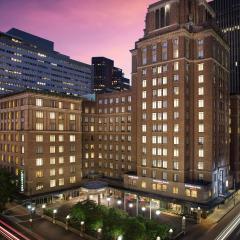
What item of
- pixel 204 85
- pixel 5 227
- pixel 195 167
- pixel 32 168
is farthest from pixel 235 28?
pixel 5 227

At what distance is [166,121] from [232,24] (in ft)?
363

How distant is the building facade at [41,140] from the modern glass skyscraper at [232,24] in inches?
4572

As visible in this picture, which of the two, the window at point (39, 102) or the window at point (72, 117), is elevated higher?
the window at point (39, 102)

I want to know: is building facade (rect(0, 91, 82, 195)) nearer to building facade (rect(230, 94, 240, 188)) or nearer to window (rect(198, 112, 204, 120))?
window (rect(198, 112, 204, 120))

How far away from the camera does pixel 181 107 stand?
79.8 metres

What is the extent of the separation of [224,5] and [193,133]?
117582 mm

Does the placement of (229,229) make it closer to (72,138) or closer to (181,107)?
(181,107)

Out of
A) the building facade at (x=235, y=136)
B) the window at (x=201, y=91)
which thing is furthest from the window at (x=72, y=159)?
the building facade at (x=235, y=136)

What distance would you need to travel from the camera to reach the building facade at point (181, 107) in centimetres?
7931

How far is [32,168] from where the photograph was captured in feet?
258

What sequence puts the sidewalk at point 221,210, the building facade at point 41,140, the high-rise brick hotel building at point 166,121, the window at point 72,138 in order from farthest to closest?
1. the window at point 72,138
2. the high-rise brick hotel building at point 166,121
3. the building facade at point 41,140
4. the sidewalk at point 221,210

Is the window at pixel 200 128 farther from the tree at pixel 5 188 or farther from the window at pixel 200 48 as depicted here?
the tree at pixel 5 188

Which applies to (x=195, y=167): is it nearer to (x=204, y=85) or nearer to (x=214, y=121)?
(x=214, y=121)

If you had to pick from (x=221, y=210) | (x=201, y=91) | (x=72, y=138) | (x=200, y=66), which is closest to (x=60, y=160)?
(x=72, y=138)
